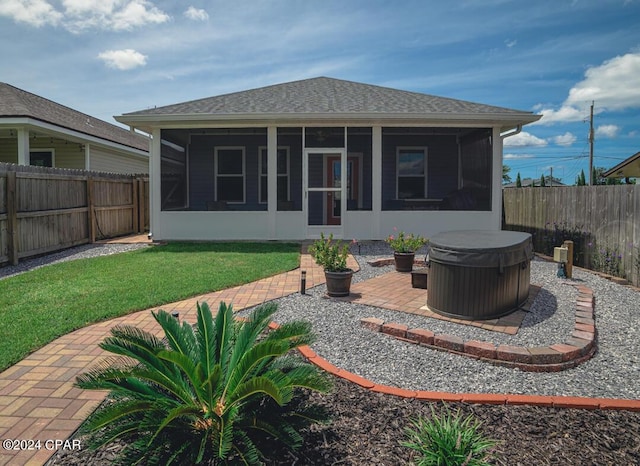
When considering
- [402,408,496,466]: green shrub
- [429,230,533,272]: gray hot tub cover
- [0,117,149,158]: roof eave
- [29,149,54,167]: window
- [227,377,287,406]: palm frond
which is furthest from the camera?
[29,149,54,167]: window

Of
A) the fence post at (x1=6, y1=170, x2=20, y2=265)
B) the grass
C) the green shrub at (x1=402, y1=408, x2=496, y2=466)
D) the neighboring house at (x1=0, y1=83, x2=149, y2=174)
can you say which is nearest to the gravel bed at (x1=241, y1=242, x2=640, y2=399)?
the green shrub at (x1=402, y1=408, x2=496, y2=466)

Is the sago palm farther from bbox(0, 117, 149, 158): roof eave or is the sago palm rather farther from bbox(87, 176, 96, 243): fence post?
bbox(0, 117, 149, 158): roof eave

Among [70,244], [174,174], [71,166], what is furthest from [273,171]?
[71,166]

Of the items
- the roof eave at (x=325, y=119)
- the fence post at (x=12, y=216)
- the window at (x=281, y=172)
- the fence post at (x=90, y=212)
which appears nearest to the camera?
the fence post at (x=12, y=216)

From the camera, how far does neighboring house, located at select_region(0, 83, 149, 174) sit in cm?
1220

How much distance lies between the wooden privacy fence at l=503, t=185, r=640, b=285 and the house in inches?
38.3

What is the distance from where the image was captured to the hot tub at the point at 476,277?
4.34 m

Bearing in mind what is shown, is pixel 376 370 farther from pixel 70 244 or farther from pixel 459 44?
pixel 459 44

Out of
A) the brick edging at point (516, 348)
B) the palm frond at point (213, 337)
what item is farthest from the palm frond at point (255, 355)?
the brick edging at point (516, 348)

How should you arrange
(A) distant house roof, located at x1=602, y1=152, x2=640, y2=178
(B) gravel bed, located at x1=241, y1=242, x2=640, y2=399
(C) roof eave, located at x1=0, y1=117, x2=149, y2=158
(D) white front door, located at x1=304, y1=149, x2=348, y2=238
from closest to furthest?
(B) gravel bed, located at x1=241, y1=242, x2=640, y2=399 < (D) white front door, located at x1=304, y1=149, x2=348, y2=238 < (C) roof eave, located at x1=0, y1=117, x2=149, y2=158 < (A) distant house roof, located at x1=602, y1=152, x2=640, y2=178

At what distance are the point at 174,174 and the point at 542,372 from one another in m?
10.5

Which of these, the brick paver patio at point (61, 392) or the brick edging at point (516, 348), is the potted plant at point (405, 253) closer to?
the brick paver patio at point (61, 392)

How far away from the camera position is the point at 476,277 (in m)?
4.39

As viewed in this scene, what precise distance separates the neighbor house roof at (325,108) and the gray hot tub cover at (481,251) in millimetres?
5667
